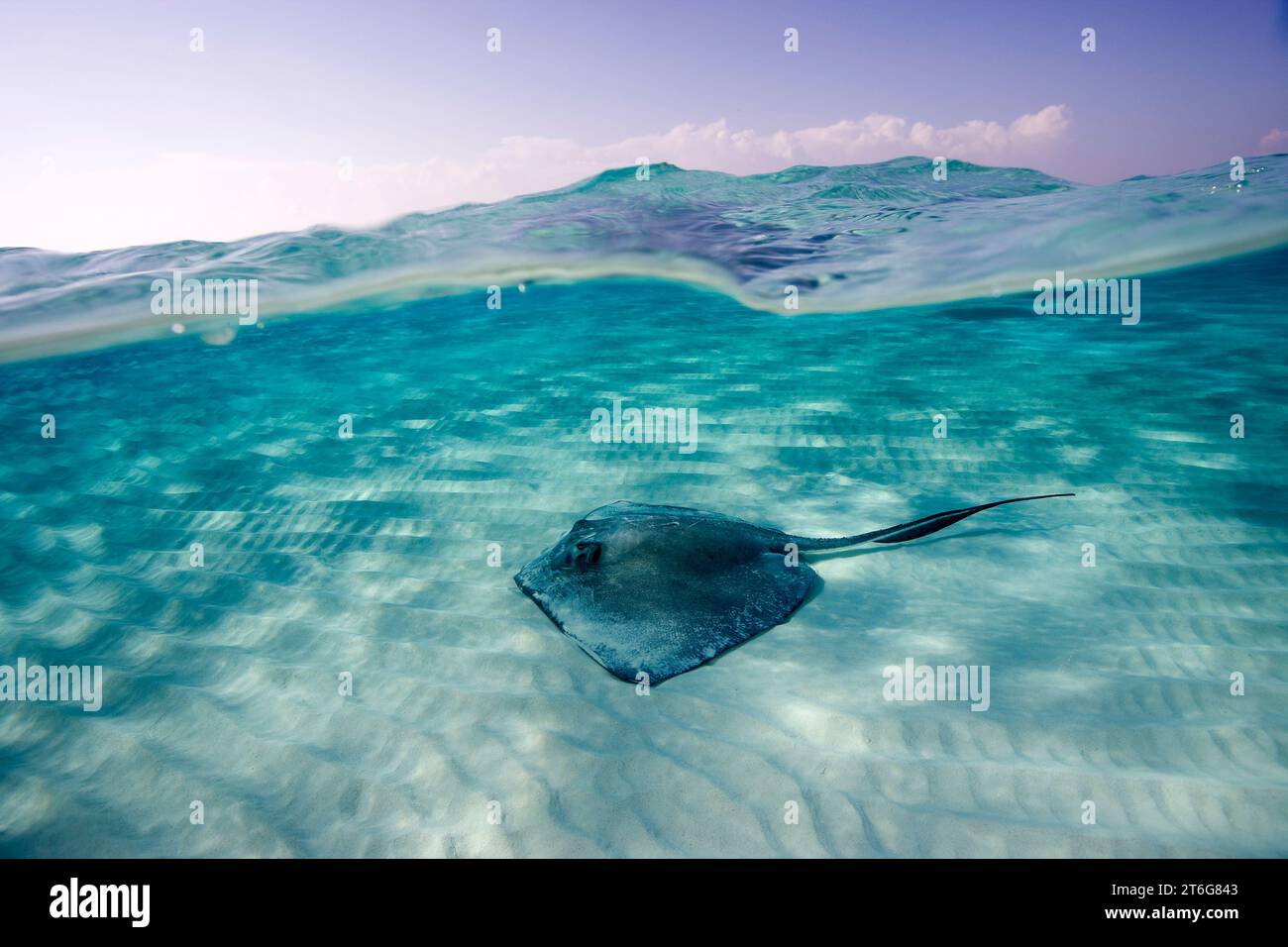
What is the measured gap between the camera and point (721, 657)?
3.47 metres

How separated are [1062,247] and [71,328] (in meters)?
25.7

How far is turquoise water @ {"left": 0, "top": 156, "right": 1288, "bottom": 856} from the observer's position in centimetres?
265

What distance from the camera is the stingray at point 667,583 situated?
3.28m
